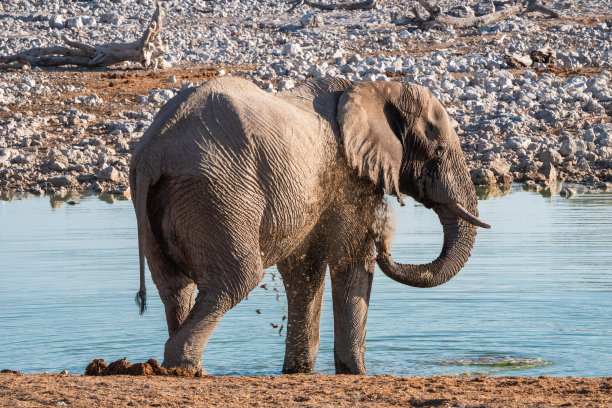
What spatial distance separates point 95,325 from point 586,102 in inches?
595

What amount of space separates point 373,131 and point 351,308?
1.11m

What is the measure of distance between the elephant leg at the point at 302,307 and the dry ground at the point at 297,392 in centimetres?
128

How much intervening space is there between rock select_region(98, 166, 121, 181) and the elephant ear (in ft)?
37.9

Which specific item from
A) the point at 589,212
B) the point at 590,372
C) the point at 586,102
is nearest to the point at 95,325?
the point at 590,372

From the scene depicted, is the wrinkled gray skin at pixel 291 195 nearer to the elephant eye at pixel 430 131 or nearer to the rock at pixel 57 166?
the elephant eye at pixel 430 131

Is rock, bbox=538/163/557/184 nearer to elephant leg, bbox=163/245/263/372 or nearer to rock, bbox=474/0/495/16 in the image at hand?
rock, bbox=474/0/495/16

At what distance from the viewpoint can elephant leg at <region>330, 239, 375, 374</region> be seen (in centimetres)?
716

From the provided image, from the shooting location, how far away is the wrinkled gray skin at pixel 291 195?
238 inches

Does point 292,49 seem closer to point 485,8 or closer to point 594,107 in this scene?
point 485,8

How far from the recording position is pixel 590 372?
724 cm

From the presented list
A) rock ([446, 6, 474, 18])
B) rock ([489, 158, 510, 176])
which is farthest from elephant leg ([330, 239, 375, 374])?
rock ([446, 6, 474, 18])

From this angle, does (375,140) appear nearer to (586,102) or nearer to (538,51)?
(586,102)

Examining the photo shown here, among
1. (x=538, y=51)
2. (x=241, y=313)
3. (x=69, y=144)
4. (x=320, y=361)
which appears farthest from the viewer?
(x=538, y=51)

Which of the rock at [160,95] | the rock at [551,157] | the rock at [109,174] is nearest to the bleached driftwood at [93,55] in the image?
the rock at [160,95]
